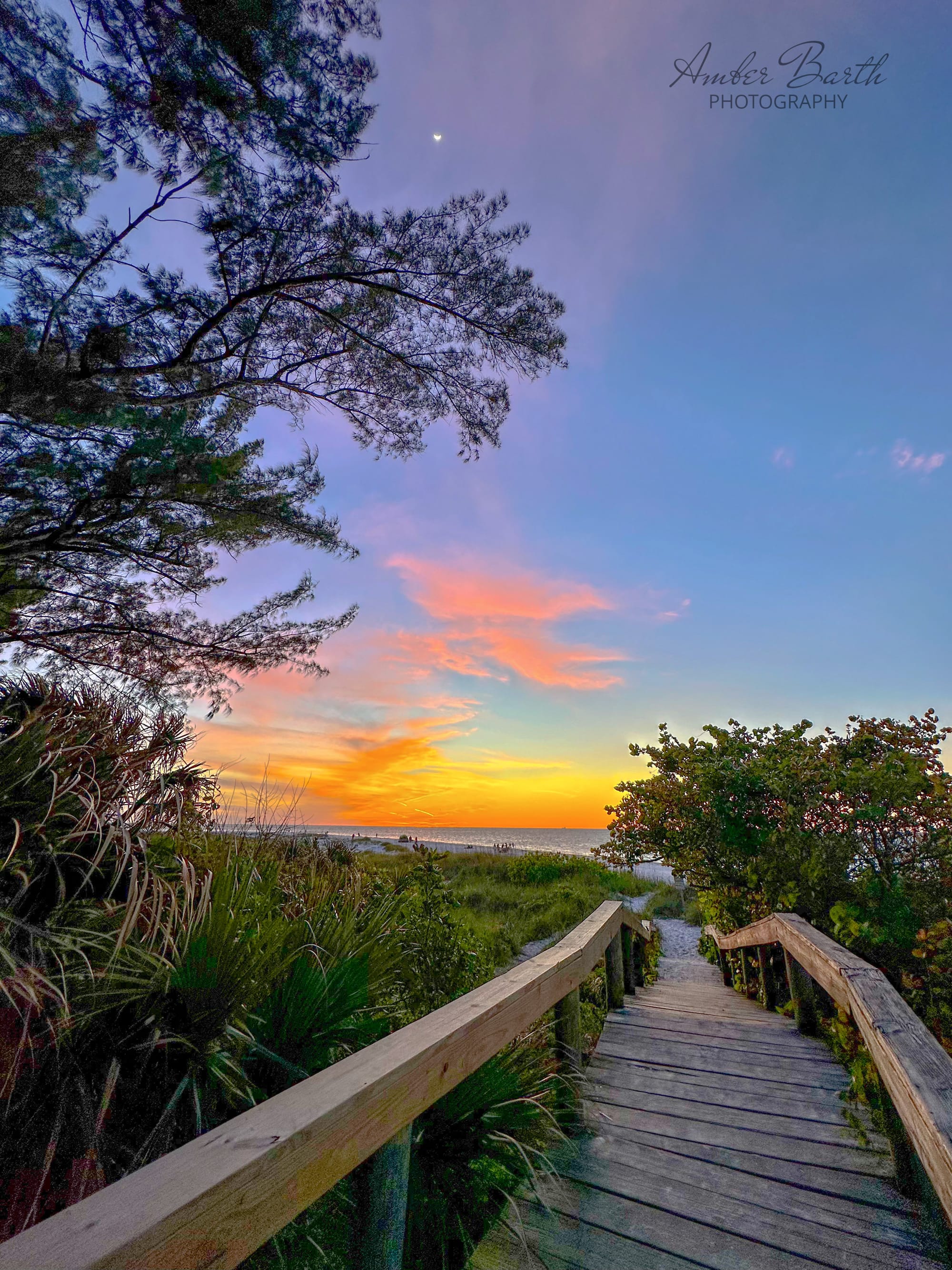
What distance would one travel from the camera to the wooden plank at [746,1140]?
2365 millimetres

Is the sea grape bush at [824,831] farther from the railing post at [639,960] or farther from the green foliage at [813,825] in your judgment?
the railing post at [639,960]

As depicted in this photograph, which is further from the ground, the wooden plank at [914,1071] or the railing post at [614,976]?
the wooden plank at [914,1071]

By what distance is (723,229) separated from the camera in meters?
8.12

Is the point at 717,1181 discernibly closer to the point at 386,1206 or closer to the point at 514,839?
the point at 386,1206

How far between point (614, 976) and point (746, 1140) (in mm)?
2326

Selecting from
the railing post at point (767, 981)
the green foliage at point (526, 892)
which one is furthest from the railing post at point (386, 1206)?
→ the green foliage at point (526, 892)

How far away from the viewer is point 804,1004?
414 centimetres

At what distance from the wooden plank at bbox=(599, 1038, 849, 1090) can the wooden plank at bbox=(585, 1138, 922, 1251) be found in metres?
1.04

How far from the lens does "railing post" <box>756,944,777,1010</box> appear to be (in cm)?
558

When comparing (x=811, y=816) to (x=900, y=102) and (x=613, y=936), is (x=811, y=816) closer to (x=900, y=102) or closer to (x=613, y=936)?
Answer: (x=613, y=936)

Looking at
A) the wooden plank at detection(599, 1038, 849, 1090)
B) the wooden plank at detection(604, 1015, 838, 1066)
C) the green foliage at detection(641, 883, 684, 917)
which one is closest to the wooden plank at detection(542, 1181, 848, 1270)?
the wooden plank at detection(599, 1038, 849, 1090)

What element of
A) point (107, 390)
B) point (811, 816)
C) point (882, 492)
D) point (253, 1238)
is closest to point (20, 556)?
point (107, 390)

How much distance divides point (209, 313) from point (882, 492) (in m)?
9.78

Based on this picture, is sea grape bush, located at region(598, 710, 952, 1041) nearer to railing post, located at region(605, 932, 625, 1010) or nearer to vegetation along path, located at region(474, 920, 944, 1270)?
vegetation along path, located at region(474, 920, 944, 1270)
